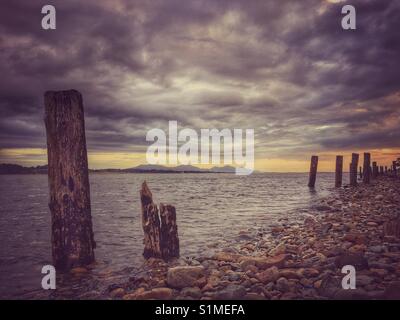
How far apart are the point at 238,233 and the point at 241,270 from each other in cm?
440

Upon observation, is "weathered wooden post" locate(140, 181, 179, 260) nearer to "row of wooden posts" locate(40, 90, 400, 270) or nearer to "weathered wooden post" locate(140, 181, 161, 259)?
"weathered wooden post" locate(140, 181, 161, 259)

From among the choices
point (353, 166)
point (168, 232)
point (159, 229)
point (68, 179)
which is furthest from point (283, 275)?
point (353, 166)

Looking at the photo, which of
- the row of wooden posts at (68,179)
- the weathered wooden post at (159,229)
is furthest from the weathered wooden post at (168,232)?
the row of wooden posts at (68,179)

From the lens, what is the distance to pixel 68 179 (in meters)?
5.51

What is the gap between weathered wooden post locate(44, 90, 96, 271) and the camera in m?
5.49

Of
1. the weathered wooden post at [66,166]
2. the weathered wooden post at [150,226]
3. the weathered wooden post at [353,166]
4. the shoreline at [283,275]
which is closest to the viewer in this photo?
the shoreline at [283,275]

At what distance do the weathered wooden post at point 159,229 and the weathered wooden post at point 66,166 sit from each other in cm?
133

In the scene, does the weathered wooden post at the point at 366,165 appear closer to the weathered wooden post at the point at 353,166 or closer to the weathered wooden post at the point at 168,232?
the weathered wooden post at the point at 353,166

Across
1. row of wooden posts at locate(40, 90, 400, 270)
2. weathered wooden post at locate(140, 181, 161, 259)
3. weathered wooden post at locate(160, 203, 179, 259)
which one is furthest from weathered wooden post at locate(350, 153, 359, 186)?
row of wooden posts at locate(40, 90, 400, 270)

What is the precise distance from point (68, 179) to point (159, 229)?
7.29ft

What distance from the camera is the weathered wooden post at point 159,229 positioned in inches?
257

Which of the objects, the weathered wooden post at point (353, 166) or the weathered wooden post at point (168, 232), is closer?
the weathered wooden post at point (168, 232)

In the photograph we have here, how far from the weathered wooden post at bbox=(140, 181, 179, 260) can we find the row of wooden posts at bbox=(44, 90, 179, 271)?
1.25 m
